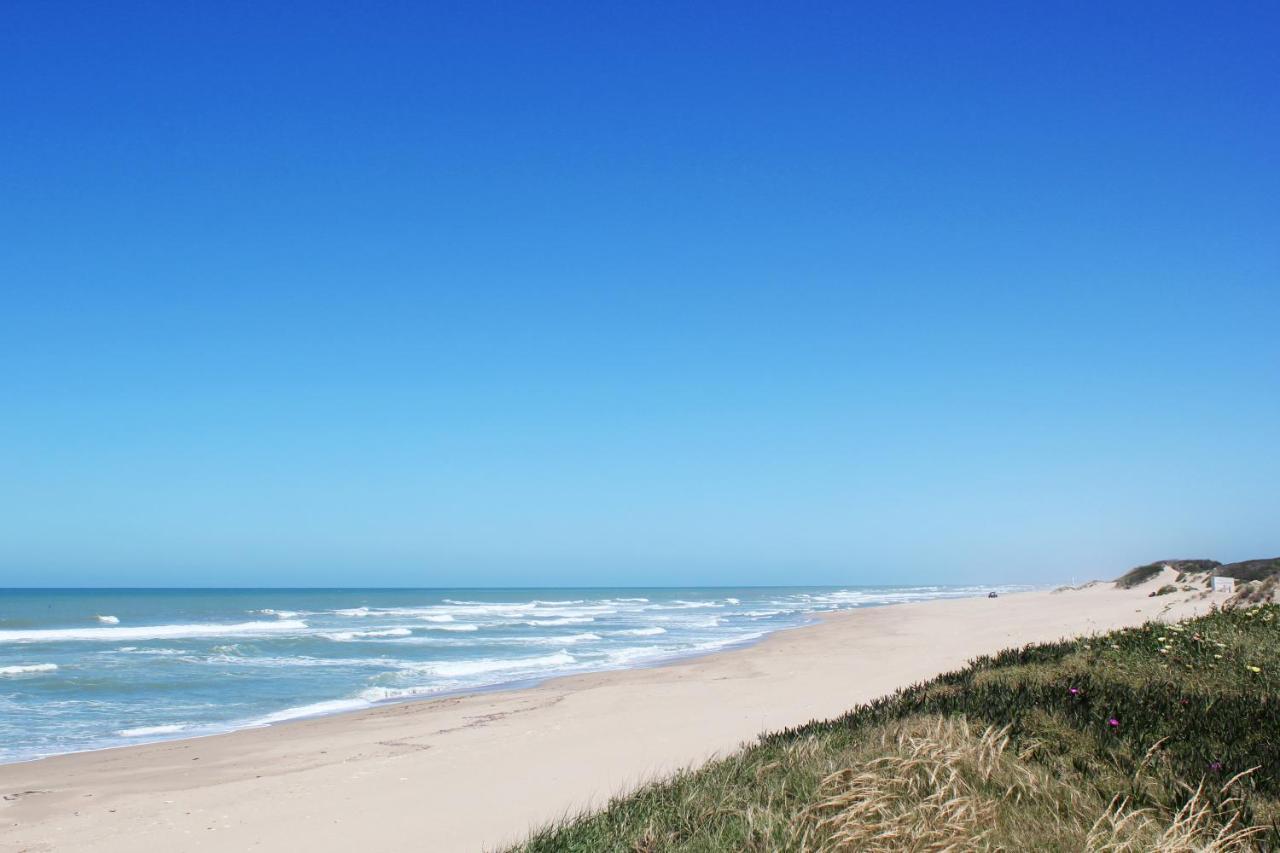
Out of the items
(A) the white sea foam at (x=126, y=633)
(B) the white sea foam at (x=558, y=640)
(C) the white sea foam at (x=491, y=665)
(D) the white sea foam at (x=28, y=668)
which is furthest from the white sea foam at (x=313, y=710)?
(A) the white sea foam at (x=126, y=633)

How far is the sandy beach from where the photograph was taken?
8766mm

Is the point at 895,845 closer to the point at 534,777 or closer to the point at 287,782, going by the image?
the point at 534,777

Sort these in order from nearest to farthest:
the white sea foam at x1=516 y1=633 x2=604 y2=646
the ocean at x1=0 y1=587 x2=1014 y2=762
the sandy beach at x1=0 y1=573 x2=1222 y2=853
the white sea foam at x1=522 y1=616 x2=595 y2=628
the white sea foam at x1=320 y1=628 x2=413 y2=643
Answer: the sandy beach at x1=0 y1=573 x2=1222 y2=853
the ocean at x1=0 y1=587 x2=1014 y2=762
the white sea foam at x1=516 y1=633 x2=604 y2=646
the white sea foam at x1=320 y1=628 x2=413 y2=643
the white sea foam at x1=522 y1=616 x2=595 y2=628

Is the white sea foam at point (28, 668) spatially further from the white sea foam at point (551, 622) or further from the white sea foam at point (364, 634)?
the white sea foam at point (551, 622)

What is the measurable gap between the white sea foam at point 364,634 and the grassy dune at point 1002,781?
34.3 metres

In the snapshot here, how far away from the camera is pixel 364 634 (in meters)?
41.3

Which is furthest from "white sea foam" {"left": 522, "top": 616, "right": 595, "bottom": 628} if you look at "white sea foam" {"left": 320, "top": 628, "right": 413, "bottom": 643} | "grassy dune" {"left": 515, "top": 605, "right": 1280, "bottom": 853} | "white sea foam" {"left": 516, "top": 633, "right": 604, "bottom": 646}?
"grassy dune" {"left": 515, "top": 605, "right": 1280, "bottom": 853}

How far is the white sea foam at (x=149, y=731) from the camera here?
15828 mm

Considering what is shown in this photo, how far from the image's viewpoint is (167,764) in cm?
1292

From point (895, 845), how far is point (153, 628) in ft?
181

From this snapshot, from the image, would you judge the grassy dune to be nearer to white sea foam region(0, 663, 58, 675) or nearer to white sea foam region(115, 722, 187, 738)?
white sea foam region(115, 722, 187, 738)

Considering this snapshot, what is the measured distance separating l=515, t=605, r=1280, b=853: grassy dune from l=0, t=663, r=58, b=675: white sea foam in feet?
86.2

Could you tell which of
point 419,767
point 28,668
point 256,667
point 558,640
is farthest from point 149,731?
point 558,640

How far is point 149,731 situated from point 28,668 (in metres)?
13.7
